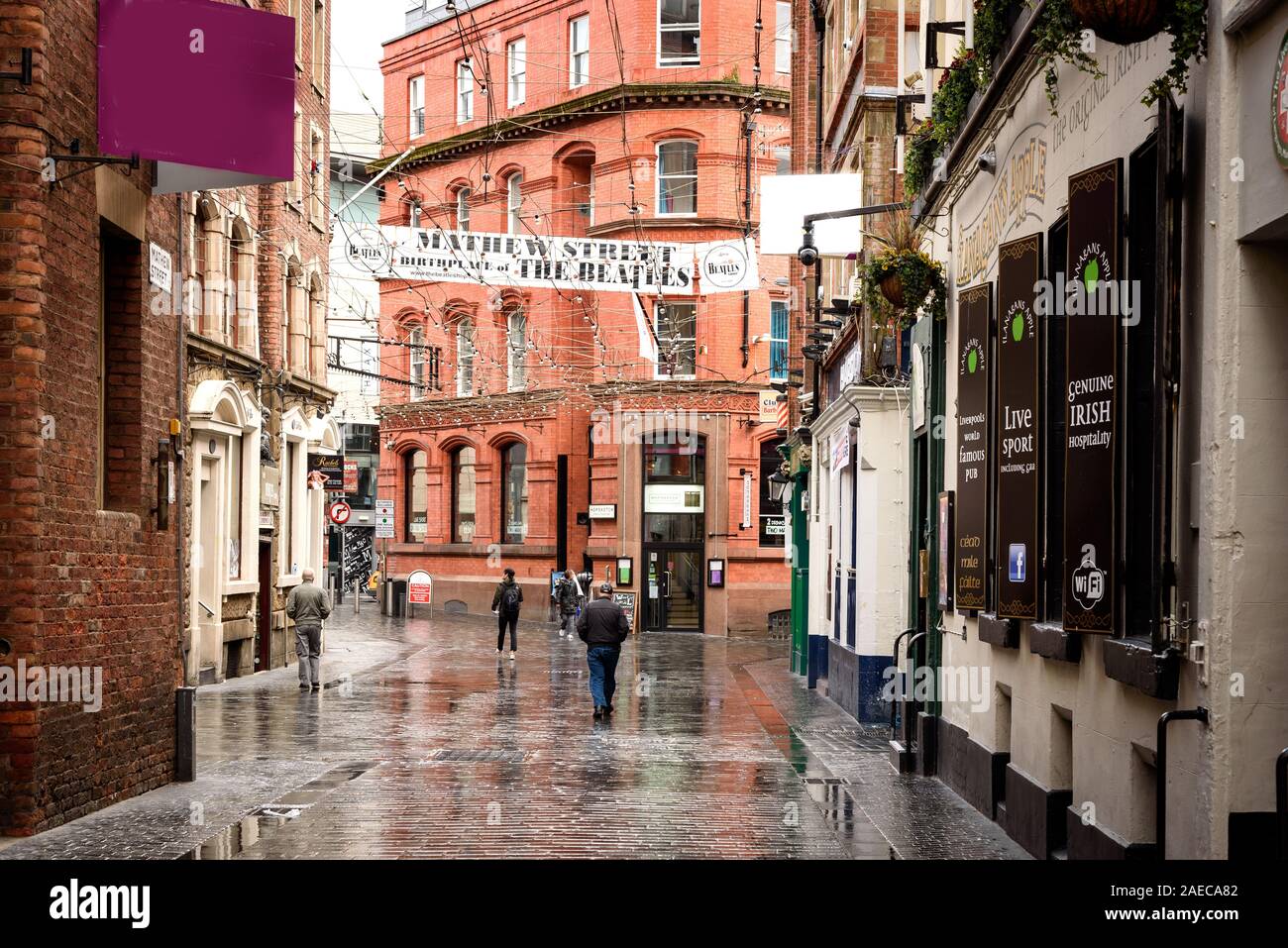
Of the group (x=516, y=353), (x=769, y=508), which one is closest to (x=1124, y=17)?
(x=769, y=508)

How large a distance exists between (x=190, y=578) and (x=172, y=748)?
10183 millimetres

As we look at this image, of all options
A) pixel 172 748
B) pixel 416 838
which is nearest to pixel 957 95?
pixel 416 838

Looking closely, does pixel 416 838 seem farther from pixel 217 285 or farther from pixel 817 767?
pixel 217 285

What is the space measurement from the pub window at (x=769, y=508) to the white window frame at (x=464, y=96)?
1379 centimetres

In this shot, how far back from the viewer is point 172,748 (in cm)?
1323

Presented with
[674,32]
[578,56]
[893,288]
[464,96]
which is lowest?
[893,288]

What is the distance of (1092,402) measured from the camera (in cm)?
859

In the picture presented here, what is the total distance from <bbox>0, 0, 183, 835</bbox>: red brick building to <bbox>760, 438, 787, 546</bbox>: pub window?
3085cm

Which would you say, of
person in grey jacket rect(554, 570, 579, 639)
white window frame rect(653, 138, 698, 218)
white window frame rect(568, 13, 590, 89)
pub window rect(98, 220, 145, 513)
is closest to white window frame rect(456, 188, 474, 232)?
white window frame rect(568, 13, 590, 89)

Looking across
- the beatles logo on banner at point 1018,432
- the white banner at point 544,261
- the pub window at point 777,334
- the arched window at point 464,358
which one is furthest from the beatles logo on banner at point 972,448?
the arched window at point 464,358

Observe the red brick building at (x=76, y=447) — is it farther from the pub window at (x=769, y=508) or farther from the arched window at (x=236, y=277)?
the pub window at (x=769, y=508)

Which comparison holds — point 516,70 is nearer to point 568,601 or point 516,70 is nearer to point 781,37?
point 781,37

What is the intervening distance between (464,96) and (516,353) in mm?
7809
